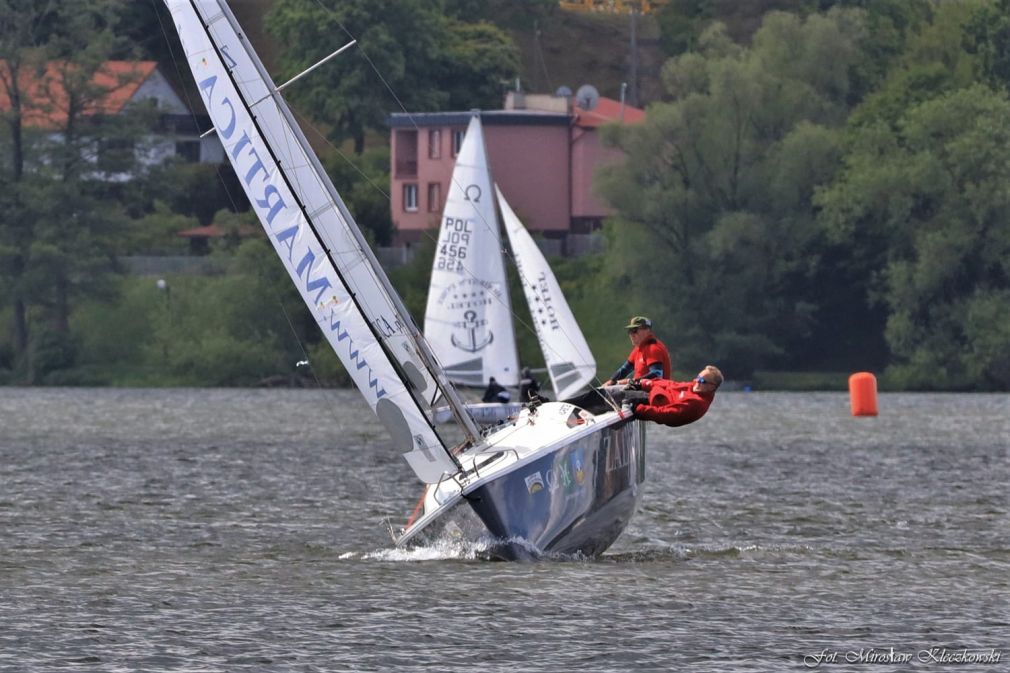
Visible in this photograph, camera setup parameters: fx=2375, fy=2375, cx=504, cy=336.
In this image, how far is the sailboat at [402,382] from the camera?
23.8m

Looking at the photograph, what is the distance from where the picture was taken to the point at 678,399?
77.5 ft

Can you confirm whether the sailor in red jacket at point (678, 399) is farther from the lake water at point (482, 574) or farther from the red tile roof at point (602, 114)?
the red tile roof at point (602, 114)

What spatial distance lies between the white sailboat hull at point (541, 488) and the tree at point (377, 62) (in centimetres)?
9465

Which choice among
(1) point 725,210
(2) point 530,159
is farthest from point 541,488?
(2) point 530,159

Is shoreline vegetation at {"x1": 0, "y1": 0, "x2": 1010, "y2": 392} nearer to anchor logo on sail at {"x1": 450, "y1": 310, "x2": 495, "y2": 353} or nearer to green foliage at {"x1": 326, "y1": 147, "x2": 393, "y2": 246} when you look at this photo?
green foliage at {"x1": 326, "y1": 147, "x2": 393, "y2": 246}

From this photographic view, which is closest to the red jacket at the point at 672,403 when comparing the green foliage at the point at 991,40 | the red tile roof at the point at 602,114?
the green foliage at the point at 991,40

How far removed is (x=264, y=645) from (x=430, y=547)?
5164 millimetres

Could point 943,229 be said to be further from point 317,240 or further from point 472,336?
point 317,240

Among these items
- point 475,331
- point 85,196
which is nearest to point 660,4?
point 85,196

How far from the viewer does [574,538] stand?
24547 millimetres

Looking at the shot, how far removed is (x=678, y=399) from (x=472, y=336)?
3454cm

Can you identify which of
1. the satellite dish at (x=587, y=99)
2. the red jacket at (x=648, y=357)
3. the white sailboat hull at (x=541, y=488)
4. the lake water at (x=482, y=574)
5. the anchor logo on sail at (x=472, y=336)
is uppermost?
the satellite dish at (x=587, y=99)

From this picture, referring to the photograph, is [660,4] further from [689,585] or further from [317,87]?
[689,585]

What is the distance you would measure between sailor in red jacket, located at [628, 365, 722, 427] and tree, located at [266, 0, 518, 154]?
95.4 metres
